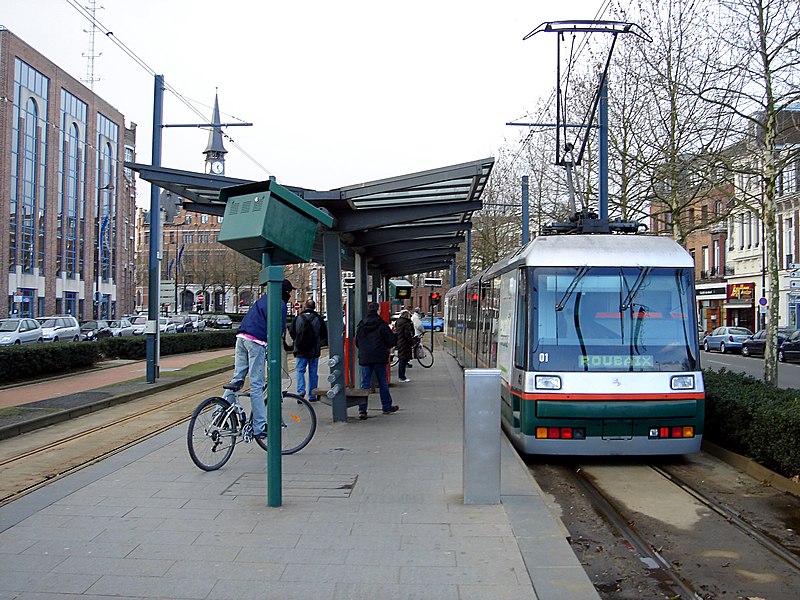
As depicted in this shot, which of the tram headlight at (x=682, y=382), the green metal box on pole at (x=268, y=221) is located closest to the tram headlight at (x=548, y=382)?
the tram headlight at (x=682, y=382)

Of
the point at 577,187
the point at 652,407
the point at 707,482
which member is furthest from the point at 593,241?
the point at 577,187

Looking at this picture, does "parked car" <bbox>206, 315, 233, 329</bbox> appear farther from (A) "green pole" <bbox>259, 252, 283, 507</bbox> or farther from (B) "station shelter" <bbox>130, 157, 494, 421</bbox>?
(A) "green pole" <bbox>259, 252, 283, 507</bbox>

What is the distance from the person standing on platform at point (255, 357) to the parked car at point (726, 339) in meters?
38.3

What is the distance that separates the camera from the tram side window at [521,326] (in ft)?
30.9

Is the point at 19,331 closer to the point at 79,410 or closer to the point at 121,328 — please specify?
the point at 121,328

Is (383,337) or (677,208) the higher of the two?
(677,208)

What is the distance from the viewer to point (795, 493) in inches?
302

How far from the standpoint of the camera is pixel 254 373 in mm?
8508

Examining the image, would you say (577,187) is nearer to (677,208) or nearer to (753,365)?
(677,208)

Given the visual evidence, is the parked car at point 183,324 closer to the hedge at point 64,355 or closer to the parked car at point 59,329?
the parked car at point 59,329

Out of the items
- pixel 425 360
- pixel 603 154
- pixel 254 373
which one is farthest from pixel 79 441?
pixel 425 360

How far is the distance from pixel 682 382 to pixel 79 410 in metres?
9.78

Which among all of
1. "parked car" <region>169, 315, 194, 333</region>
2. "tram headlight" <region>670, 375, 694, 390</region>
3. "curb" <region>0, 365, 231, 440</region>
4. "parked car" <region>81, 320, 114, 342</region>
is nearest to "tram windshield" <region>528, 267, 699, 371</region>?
"tram headlight" <region>670, 375, 694, 390</region>

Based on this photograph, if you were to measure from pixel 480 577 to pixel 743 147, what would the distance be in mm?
11557
